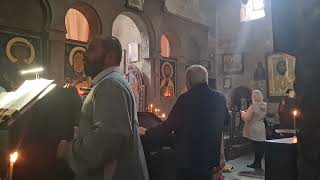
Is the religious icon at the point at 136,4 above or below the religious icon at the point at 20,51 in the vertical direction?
above

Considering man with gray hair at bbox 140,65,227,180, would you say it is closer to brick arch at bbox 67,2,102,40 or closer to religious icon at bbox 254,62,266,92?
brick arch at bbox 67,2,102,40

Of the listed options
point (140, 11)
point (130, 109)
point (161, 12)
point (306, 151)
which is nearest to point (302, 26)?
point (306, 151)

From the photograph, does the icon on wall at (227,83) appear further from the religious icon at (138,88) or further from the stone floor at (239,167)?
the stone floor at (239,167)

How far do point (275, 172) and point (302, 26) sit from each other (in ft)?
4.88

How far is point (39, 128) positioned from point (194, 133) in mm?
1475

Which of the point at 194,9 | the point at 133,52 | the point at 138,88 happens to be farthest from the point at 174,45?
the point at 194,9

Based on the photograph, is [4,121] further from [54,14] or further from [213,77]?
[213,77]

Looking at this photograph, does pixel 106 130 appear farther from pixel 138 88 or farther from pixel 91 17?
pixel 138 88

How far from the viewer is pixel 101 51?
6.89 ft

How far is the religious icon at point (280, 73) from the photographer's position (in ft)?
48.9

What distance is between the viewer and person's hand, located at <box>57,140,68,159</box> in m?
Answer: 2.05

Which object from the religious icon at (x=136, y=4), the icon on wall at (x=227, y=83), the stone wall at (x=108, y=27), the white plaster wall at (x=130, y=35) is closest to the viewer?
the stone wall at (x=108, y=27)

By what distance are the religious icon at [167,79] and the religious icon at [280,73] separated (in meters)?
5.97

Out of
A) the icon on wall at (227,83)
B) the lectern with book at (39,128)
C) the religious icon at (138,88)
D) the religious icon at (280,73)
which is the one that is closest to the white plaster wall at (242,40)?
the icon on wall at (227,83)
